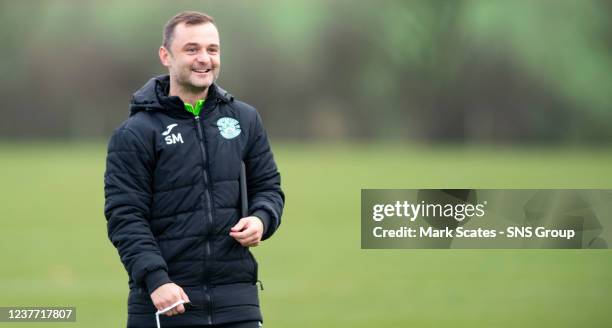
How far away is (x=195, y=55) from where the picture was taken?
179 inches

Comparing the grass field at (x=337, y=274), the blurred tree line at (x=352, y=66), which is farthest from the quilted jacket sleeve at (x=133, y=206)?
the blurred tree line at (x=352, y=66)

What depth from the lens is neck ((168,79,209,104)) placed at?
459 cm

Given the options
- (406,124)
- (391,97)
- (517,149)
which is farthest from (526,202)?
(391,97)

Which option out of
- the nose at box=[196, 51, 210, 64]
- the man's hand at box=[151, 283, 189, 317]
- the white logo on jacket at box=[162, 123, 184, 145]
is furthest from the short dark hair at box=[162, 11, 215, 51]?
the man's hand at box=[151, 283, 189, 317]

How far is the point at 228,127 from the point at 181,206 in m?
0.35

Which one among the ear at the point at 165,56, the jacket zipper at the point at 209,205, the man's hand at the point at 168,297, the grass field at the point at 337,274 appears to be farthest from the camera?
the grass field at the point at 337,274

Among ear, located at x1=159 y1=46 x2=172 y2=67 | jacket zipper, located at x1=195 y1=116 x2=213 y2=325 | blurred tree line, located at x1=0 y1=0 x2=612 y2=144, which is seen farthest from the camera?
blurred tree line, located at x1=0 y1=0 x2=612 y2=144

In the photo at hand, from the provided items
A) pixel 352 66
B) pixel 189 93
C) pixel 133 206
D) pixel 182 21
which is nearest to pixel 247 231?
Result: pixel 133 206

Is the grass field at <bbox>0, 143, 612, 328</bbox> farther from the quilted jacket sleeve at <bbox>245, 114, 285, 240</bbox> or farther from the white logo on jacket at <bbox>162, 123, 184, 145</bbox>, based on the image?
the white logo on jacket at <bbox>162, 123, 184, 145</bbox>

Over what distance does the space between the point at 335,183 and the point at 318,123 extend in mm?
36539

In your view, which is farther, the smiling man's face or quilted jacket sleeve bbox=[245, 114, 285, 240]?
quilted jacket sleeve bbox=[245, 114, 285, 240]

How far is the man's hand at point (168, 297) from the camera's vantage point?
4.42m

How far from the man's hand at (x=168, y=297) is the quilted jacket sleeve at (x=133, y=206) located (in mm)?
23

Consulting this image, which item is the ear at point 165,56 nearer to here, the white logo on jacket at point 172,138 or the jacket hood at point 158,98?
the jacket hood at point 158,98
